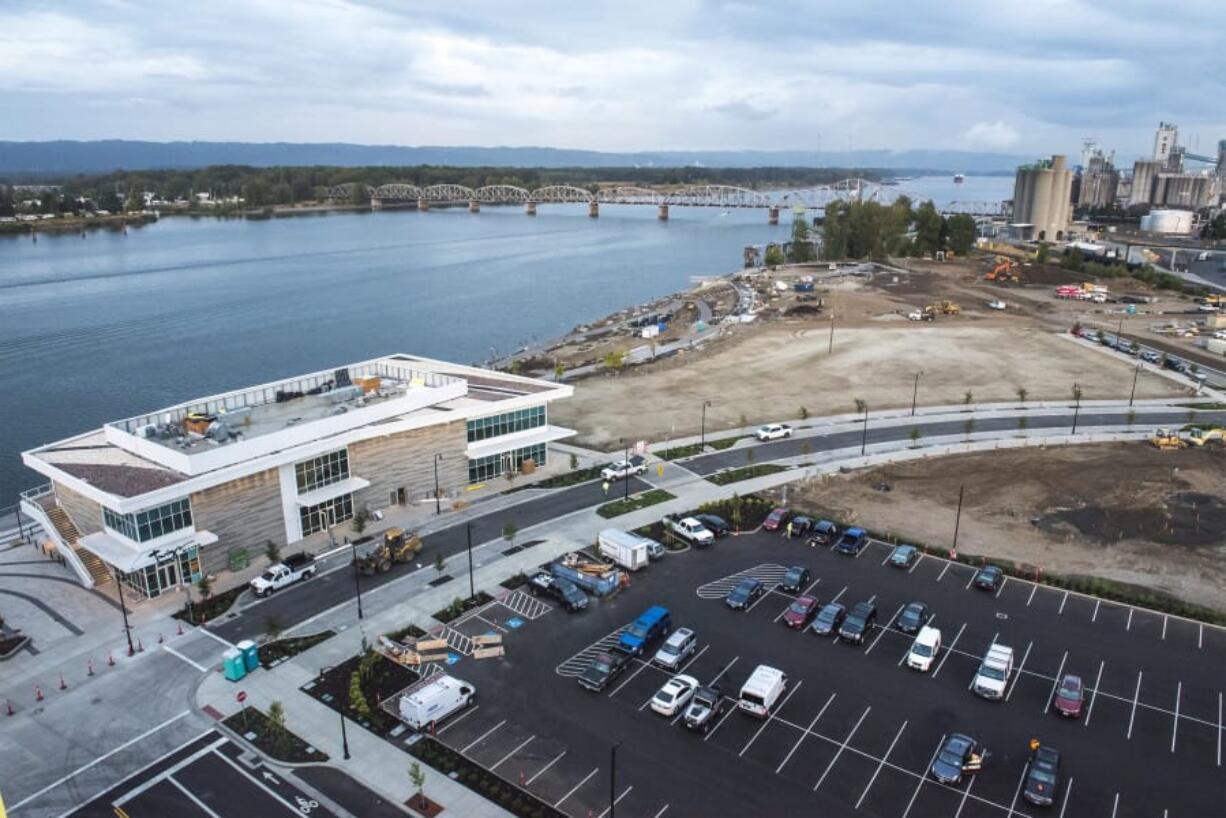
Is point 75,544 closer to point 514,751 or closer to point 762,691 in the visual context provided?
point 514,751

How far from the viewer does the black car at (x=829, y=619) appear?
109 feet

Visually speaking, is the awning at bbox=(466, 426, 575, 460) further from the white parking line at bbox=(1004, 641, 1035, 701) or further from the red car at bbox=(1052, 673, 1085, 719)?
the red car at bbox=(1052, 673, 1085, 719)

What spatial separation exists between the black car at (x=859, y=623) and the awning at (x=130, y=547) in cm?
2652

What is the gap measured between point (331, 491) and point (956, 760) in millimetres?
29455

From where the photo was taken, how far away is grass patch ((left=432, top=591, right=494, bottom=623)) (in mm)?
34406

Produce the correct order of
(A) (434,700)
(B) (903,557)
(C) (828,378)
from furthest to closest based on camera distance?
(C) (828,378), (B) (903,557), (A) (434,700)

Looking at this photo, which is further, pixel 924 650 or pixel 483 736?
pixel 924 650

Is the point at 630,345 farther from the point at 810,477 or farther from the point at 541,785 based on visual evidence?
the point at 541,785

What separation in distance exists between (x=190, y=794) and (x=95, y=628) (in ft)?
39.9

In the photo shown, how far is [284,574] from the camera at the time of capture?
3644 cm

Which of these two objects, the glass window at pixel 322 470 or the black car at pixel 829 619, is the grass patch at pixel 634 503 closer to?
the glass window at pixel 322 470

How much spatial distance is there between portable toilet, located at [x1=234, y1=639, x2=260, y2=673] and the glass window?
435 inches

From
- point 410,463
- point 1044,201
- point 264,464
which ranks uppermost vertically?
point 1044,201

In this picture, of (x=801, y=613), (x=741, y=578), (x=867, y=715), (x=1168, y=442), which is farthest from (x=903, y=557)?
(x=1168, y=442)
